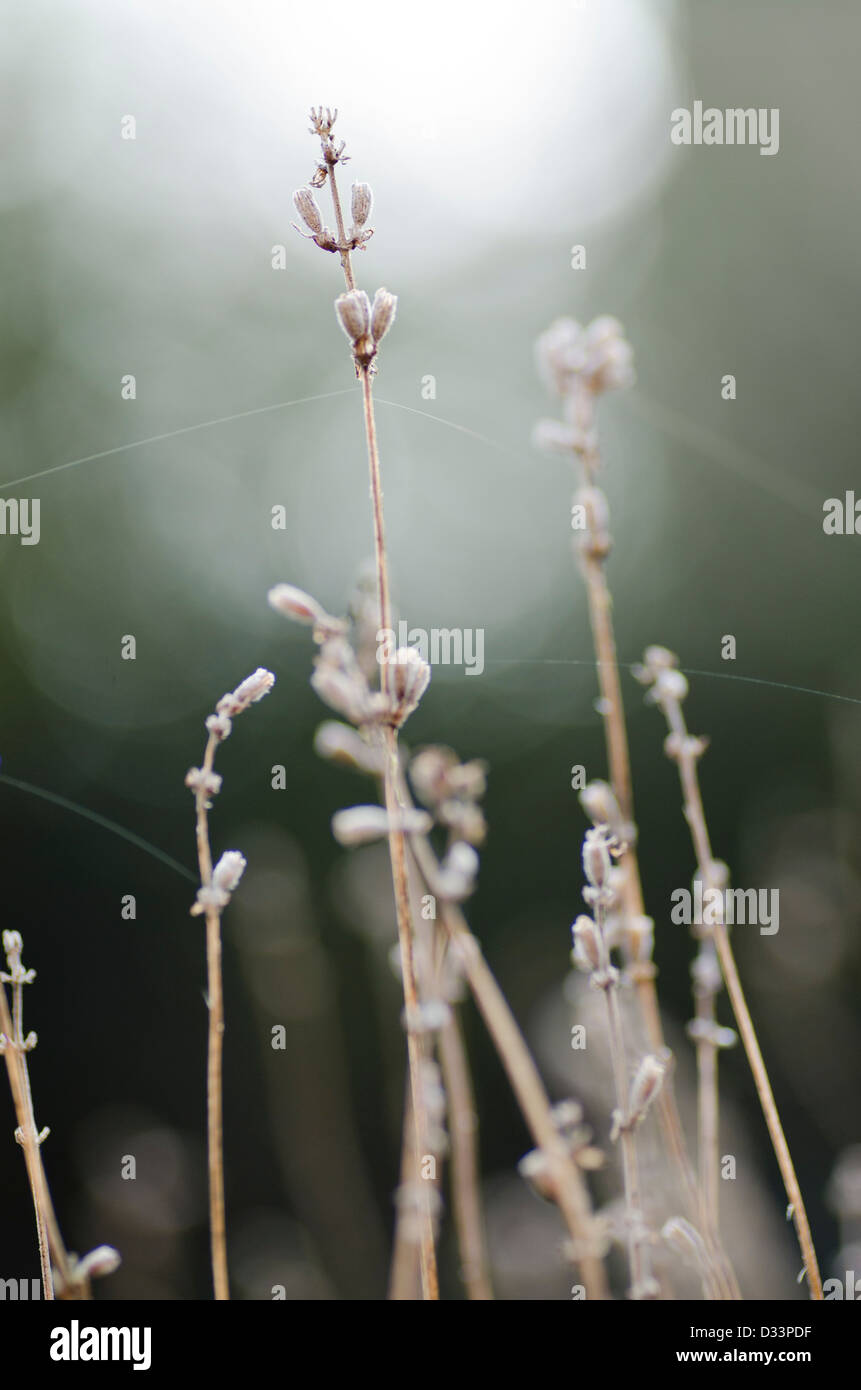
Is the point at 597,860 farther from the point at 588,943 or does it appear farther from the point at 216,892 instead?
the point at 216,892

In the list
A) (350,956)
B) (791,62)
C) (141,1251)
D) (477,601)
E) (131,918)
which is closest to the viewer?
(141,1251)

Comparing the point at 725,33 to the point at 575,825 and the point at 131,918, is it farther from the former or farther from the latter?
the point at 131,918

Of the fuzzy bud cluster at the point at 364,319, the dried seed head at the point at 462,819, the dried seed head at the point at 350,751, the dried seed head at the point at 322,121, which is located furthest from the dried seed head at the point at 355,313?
the dried seed head at the point at 462,819

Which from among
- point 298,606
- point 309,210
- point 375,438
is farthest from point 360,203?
point 298,606

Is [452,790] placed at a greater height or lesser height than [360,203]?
lesser

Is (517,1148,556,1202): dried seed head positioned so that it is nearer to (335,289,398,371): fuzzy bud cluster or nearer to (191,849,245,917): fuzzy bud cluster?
(191,849,245,917): fuzzy bud cluster
